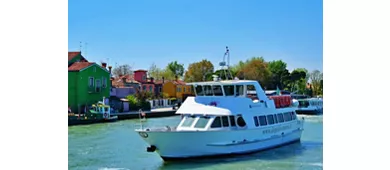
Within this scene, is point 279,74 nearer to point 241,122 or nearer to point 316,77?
point 316,77

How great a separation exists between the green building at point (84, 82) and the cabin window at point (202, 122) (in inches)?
278

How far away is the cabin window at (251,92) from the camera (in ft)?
23.6

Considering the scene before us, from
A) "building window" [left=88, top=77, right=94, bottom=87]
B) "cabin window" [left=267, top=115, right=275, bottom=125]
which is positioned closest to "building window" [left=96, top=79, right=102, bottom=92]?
"building window" [left=88, top=77, right=94, bottom=87]

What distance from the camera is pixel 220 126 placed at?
6.40 m

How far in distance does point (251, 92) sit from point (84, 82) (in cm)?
740

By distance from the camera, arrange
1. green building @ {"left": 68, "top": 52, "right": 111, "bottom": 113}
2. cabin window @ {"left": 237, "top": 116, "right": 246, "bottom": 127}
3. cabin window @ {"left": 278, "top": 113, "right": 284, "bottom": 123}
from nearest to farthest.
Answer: cabin window @ {"left": 237, "top": 116, "right": 246, "bottom": 127} → cabin window @ {"left": 278, "top": 113, "right": 284, "bottom": 123} → green building @ {"left": 68, "top": 52, "right": 111, "bottom": 113}

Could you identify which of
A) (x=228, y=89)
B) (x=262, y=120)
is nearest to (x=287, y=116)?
(x=262, y=120)

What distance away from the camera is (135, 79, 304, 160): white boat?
6.11 metres

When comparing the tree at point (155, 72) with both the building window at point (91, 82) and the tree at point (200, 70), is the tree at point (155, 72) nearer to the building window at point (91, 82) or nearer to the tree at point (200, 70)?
the tree at point (200, 70)

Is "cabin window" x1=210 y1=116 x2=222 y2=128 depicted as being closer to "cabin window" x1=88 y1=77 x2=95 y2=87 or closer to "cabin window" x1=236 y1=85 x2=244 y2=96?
"cabin window" x1=236 y1=85 x2=244 y2=96
